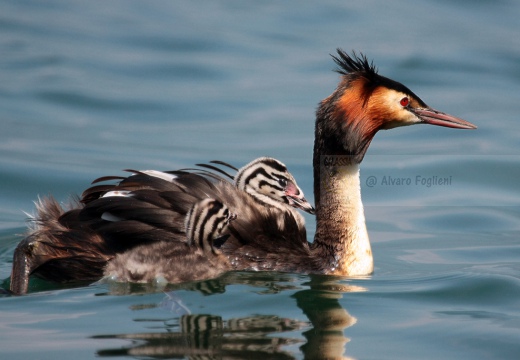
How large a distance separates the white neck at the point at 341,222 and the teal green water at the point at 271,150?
17 centimetres

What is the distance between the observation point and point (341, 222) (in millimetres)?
7777

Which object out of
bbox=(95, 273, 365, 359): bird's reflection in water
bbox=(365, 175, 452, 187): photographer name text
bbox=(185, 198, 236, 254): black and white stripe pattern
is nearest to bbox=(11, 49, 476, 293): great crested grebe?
bbox=(185, 198, 236, 254): black and white stripe pattern

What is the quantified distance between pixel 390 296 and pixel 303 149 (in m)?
4.26

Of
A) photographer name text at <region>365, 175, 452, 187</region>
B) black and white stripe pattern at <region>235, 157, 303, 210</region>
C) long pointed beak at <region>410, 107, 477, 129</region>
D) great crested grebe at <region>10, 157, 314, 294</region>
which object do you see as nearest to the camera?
great crested grebe at <region>10, 157, 314, 294</region>

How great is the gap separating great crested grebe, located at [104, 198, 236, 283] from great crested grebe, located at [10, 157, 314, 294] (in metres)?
0.06

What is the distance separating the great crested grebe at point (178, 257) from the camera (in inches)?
279

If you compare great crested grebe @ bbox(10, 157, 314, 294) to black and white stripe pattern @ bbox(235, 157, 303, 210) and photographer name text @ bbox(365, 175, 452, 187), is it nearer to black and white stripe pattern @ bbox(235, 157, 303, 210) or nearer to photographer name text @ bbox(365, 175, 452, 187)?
black and white stripe pattern @ bbox(235, 157, 303, 210)

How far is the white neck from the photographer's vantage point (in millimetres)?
7719

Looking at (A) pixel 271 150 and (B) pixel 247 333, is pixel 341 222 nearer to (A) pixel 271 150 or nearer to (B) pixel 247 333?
(B) pixel 247 333

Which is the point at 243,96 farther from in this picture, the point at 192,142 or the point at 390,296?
the point at 390,296

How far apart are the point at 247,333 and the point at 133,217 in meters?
1.26

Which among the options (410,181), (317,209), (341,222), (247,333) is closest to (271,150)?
(410,181)

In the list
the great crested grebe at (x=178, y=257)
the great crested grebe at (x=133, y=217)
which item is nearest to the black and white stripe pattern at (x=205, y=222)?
the great crested grebe at (x=178, y=257)

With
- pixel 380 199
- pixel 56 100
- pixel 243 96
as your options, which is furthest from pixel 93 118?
pixel 380 199
